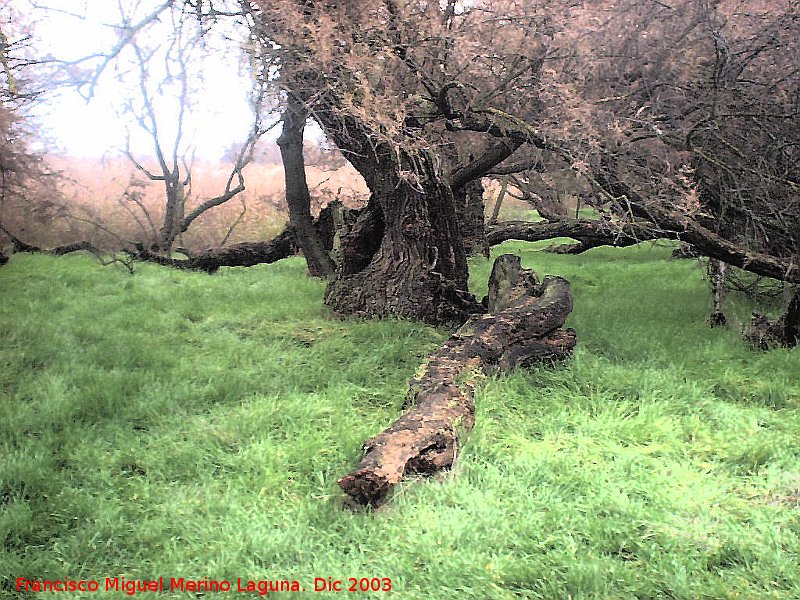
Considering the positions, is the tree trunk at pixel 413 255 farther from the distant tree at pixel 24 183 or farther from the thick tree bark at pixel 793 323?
the distant tree at pixel 24 183

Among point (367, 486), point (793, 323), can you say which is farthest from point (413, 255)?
point (367, 486)

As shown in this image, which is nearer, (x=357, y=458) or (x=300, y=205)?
(x=357, y=458)

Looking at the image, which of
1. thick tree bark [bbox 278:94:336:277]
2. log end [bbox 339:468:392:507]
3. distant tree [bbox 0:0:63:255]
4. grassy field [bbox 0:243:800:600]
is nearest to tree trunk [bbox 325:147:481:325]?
grassy field [bbox 0:243:800:600]

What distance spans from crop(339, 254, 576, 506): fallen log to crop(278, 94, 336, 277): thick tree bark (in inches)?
152

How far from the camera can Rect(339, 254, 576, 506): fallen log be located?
3502 millimetres

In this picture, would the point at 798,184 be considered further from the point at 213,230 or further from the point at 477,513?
the point at 213,230

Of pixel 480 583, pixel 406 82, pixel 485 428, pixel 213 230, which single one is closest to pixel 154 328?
pixel 406 82

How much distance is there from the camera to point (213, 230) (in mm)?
15617

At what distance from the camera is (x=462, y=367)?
16.2 ft

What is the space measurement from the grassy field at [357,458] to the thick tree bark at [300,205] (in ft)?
10.6

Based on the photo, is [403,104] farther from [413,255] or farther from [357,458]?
[357,458]

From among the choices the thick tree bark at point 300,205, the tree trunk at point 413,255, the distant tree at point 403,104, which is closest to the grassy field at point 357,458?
the tree trunk at point 413,255

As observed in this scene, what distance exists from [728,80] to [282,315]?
498 centimetres

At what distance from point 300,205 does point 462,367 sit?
236 inches
